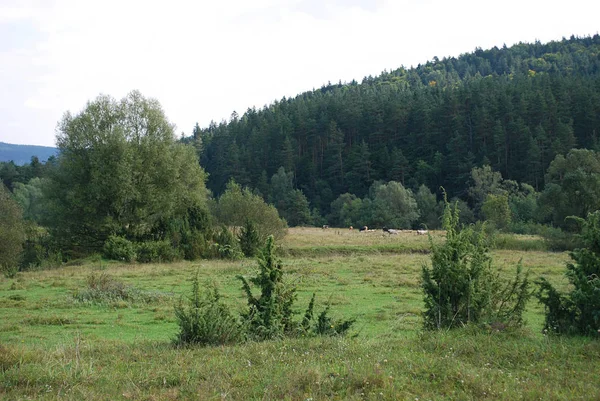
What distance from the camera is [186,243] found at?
3578 cm

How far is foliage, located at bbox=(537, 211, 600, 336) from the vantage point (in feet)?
25.5

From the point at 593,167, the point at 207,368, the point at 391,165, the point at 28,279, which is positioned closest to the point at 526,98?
the point at 391,165

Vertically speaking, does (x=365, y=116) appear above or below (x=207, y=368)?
above

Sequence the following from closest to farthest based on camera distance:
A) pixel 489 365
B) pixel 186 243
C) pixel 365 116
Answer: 1. pixel 489 365
2. pixel 186 243
3. pixel 365 116

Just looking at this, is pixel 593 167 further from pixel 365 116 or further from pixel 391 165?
pixel 365 116

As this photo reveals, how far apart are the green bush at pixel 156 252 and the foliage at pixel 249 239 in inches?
187

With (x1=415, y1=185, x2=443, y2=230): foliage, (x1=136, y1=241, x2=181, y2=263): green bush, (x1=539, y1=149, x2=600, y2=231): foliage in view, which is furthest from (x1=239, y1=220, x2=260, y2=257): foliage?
(x1=415, y1=185, x2=443, y2=230): foliage

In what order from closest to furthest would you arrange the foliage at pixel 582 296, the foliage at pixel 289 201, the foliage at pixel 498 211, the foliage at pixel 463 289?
the foliage at pixel 582 296 → the foliage at pixel 463 289 → the foliage at pixel 498 211 → the foliage at pixel 289 201

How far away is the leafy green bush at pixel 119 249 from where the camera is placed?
33406mm

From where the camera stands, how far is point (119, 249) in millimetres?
33375

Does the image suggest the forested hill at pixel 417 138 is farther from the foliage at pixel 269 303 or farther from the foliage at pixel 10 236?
the foliage at pixel 269 303

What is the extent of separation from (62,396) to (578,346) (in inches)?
279

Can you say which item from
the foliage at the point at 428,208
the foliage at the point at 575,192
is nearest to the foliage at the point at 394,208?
the foliage at the point at 428,208

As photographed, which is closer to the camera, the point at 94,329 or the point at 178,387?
the point at 178,387
